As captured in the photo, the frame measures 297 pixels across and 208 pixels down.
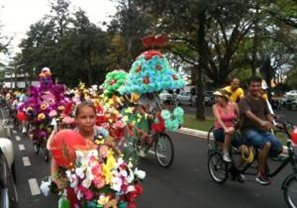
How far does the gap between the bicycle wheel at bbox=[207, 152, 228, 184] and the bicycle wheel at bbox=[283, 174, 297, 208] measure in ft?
5.85

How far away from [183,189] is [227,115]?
1.57 meters

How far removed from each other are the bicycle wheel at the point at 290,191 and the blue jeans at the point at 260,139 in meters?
0.76

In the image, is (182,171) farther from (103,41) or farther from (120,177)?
(103,41)

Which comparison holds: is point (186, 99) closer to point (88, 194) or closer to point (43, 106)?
point (43, 106)

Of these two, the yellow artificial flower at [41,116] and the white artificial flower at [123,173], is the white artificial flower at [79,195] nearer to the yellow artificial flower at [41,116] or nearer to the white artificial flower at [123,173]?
the white artificial flower at [123,173]

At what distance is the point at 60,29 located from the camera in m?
79.3

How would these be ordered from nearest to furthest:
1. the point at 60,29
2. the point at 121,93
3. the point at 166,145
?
the point at 166,145, the point at 121,93, the point at 60,29

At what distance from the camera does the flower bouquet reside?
15.8ft

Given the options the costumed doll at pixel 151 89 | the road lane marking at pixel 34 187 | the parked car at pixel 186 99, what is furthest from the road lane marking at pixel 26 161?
the parked car at pixel 186 99

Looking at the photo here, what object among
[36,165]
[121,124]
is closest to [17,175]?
[36,165]

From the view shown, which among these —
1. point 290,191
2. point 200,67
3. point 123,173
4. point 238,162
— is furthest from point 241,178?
point 200,67

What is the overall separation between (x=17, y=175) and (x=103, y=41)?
1816 inches

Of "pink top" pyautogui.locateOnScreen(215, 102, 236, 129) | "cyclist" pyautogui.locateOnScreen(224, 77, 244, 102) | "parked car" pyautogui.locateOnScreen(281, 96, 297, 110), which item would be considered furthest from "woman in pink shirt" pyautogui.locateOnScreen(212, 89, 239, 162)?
"parked car" pyautogui.locateOnScreen(281, 96, 297, 110)

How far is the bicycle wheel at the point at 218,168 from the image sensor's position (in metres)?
9.41
